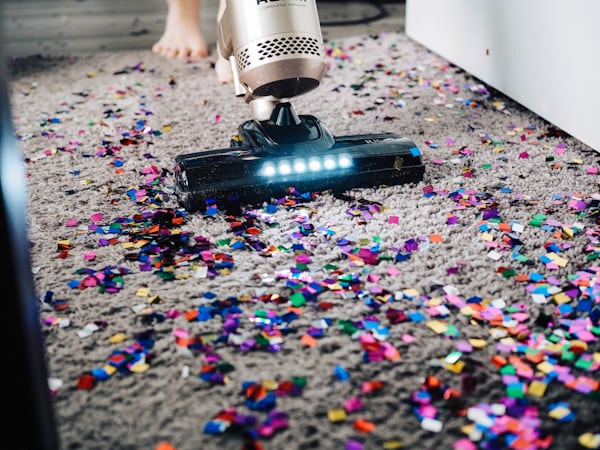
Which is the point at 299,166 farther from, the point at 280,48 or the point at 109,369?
the point at 109,369

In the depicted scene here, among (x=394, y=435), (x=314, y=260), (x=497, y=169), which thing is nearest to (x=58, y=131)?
(x=314, y=260)

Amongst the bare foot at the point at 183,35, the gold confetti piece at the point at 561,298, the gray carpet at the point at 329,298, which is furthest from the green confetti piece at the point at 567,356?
the bare foot at the point at 183,35

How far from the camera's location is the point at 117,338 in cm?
90

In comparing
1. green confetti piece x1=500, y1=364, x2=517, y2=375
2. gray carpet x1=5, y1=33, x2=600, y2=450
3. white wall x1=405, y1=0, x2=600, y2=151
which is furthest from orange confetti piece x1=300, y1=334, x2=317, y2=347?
white wall x1=405, y1=0, x2=600, y2=151

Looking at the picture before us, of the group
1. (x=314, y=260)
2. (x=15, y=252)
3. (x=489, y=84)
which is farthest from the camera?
(x=489, y=84)

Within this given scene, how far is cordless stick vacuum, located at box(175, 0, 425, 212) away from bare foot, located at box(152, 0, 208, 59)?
3.13 feet

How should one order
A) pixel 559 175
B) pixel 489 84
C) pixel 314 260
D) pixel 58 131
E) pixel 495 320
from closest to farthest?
pixel 495 320 < pixel 314 260 < pixel 559 175 < pixel 58 131 < pixel 489 84

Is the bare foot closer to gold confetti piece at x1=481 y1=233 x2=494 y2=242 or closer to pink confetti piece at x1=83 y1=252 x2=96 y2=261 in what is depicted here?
pink confetti piece at x1=83 y1=252 x2=96 y2=261

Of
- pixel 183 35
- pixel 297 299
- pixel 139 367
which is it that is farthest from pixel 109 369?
pixel 183 35

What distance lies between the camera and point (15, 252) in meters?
0.48

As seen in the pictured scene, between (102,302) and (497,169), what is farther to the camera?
(497,169)

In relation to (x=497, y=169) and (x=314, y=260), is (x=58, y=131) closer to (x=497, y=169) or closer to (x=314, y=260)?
Result: (x=314, y=260)

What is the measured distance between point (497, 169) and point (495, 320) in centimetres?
56

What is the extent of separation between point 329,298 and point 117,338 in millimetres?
291
